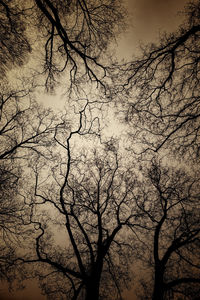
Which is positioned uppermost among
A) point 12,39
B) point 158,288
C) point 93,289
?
point 12,39

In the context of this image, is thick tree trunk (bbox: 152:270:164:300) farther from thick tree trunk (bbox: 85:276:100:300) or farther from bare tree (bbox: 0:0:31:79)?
bare tree (bbox: 0:0:31:79)

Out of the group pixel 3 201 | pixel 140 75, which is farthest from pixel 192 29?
pixel 3 201

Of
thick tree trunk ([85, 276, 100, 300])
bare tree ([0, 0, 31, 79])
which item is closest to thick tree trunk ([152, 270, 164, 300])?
thick tree trunk ([85, 276, 100, 300])

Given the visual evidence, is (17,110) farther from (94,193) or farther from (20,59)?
(94,193)

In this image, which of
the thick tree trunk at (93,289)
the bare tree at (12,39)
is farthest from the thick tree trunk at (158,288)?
the bare tree at (12,39)

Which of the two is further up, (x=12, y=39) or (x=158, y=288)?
(x=12, y=39)

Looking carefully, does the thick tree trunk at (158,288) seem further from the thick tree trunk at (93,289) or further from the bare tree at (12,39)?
the bare tree at (12,39)

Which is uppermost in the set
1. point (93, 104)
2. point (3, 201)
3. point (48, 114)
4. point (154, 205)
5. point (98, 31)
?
point (48, 114)

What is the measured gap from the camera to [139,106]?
14.8 feet

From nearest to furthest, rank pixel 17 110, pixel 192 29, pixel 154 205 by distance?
pixel 192 29 < pixel 17 110 < pixel 154 205

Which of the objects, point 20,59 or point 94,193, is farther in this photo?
point 94,193

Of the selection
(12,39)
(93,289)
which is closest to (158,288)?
(93,289)

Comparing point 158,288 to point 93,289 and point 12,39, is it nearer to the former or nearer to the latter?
point 93,289

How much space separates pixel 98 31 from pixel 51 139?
526 cm
